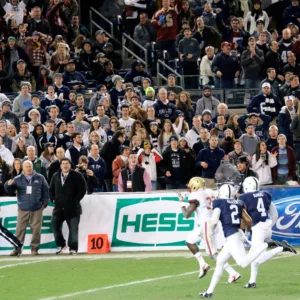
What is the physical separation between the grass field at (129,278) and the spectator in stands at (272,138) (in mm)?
3784

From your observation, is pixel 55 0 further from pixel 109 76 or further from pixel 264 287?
pixel 264 287

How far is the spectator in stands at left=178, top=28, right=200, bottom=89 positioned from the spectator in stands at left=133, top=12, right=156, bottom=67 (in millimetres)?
1445

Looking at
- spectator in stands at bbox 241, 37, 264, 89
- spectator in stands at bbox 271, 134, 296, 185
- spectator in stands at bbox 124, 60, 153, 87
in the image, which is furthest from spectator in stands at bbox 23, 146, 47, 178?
spectator in stands at bbox 241, 37, 264, 89

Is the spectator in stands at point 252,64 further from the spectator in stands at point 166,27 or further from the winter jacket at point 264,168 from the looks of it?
the winter jacket at point 264,168

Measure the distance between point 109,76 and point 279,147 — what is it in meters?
5.35

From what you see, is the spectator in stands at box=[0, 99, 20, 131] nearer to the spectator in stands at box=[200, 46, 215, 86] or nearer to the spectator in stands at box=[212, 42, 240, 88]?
the spectator in stands at box=[200, 46, 215, 86]

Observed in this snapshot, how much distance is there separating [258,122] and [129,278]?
792 cm

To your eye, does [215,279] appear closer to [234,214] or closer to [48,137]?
[234,214]

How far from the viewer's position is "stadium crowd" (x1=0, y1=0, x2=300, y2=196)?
21844 millimetres

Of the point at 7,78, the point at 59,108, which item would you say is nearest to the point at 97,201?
the point at 59,108

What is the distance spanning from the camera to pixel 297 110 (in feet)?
78.6

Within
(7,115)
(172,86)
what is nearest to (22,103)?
(7,115)

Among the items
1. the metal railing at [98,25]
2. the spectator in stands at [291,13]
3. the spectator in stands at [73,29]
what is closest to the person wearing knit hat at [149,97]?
the spectator in stands at [73,29]

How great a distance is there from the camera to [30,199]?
2047 centimetres
